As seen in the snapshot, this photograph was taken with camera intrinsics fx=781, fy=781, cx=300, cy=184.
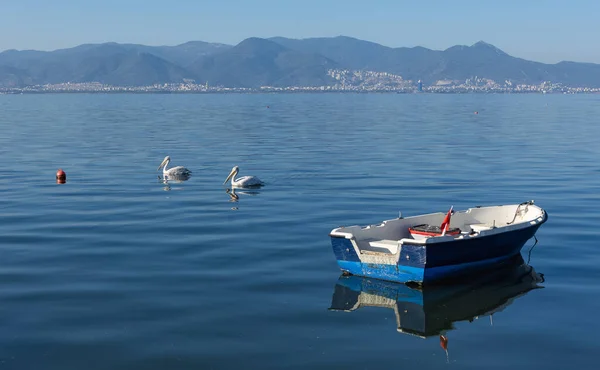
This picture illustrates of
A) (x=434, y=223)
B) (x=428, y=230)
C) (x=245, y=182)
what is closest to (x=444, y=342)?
(x=428, y=230)

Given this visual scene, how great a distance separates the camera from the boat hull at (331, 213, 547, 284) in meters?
23.7

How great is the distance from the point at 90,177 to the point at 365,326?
3209cm

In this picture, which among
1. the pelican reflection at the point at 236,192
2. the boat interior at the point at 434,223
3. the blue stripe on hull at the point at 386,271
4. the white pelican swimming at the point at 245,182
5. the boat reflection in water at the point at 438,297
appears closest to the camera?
the boat reflection in water at the point at 438,297

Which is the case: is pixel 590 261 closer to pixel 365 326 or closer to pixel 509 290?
pixel 509 290

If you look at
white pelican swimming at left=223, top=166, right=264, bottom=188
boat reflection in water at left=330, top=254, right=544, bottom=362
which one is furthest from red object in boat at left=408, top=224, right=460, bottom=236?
white pelican swimming at left=223, top=166, right=264, bottom=188

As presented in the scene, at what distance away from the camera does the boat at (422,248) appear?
23.8m

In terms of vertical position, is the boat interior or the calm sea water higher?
the boat interior

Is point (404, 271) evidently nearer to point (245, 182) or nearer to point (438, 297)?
point (438, 297)

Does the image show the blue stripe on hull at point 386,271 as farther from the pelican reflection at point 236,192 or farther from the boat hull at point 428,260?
the pelican reflection at point 236,192

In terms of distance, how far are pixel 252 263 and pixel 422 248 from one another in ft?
21.1

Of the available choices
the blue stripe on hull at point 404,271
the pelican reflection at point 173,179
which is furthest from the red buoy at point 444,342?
the pelican reflection at point 173,179

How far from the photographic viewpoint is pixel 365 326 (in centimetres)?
2070

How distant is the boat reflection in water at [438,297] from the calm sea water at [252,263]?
0.88 feet

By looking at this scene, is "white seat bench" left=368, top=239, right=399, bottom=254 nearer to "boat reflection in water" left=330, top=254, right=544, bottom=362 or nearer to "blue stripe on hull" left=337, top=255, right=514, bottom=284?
"blue stripe on hull" left=337, top=255, right=514, bottom=284
